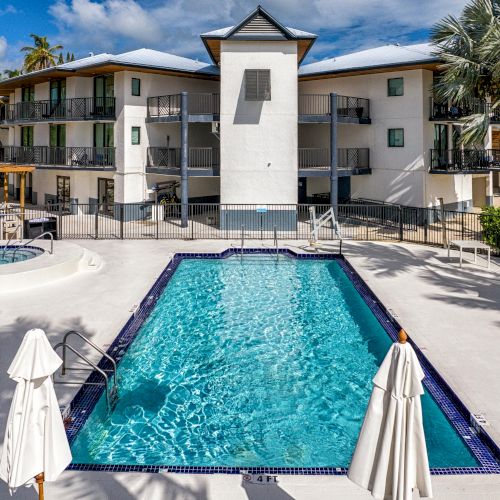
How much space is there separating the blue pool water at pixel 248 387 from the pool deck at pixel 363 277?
0.77 metres

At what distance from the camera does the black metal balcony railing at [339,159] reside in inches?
1139

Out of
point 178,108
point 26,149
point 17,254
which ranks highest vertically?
point 178,108

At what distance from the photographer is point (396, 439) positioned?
4648 millimetres

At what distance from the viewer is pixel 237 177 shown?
85.9 feet

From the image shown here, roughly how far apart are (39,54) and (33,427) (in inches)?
2348

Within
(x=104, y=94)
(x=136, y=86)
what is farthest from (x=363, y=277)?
(x=104, y=94)

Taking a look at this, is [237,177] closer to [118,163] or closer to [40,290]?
[118,163]

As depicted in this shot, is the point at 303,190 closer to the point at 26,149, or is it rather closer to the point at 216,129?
the point at 216,129

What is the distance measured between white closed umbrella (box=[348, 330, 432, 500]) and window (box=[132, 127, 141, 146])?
88.3ft

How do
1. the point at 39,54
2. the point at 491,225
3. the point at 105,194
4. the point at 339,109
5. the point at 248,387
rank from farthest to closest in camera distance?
the point at 39,54 < the point at 105,194 < the point at 339,109 < the point at 491,225 < the point at 248,387

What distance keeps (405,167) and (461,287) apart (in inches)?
557

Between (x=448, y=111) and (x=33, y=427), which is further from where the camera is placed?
(x=448, y=111)

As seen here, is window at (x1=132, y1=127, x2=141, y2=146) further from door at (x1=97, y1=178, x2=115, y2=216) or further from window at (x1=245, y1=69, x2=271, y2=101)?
window at (x1=245, y1=69, x2=271, y2=101)

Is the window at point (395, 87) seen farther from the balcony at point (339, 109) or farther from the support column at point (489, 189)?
the support column at point (489, 189)
